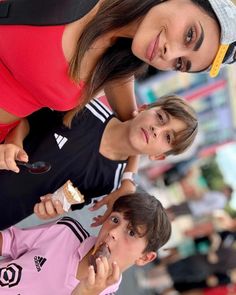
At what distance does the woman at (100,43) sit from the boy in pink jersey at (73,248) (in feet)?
1.45

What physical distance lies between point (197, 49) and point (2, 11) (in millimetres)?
469

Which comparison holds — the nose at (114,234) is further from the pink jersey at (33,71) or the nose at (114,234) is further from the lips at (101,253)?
the pink jersey at (33,71)

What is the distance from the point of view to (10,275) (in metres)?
1.31

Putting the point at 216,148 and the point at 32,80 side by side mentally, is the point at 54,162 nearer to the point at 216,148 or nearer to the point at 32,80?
the point at 32,80

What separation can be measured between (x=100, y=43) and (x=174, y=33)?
0.19 meters

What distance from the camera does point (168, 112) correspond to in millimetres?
1520

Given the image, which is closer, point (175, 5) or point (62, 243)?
point (175, 5)

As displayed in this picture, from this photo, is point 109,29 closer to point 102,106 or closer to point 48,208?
point 102,106

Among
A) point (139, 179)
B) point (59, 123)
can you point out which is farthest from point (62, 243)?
point (139, 179)

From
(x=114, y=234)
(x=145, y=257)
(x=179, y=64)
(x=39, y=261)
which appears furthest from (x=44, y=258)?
(x=179, y=64)

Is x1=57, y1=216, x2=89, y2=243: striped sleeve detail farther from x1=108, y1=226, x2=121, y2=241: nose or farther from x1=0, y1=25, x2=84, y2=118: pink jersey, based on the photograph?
x1=0, y1=25, x2=84, y2=118: pink jersey

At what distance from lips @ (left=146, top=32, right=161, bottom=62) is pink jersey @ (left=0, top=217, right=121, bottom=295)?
2.07 ft

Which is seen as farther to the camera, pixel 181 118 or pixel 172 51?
pixel 181 118

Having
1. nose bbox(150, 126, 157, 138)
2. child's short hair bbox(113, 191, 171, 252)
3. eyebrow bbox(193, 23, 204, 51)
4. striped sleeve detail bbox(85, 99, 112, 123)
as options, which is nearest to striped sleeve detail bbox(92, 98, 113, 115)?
striped sleeve detail bbox(85, 99, 112, 123)
